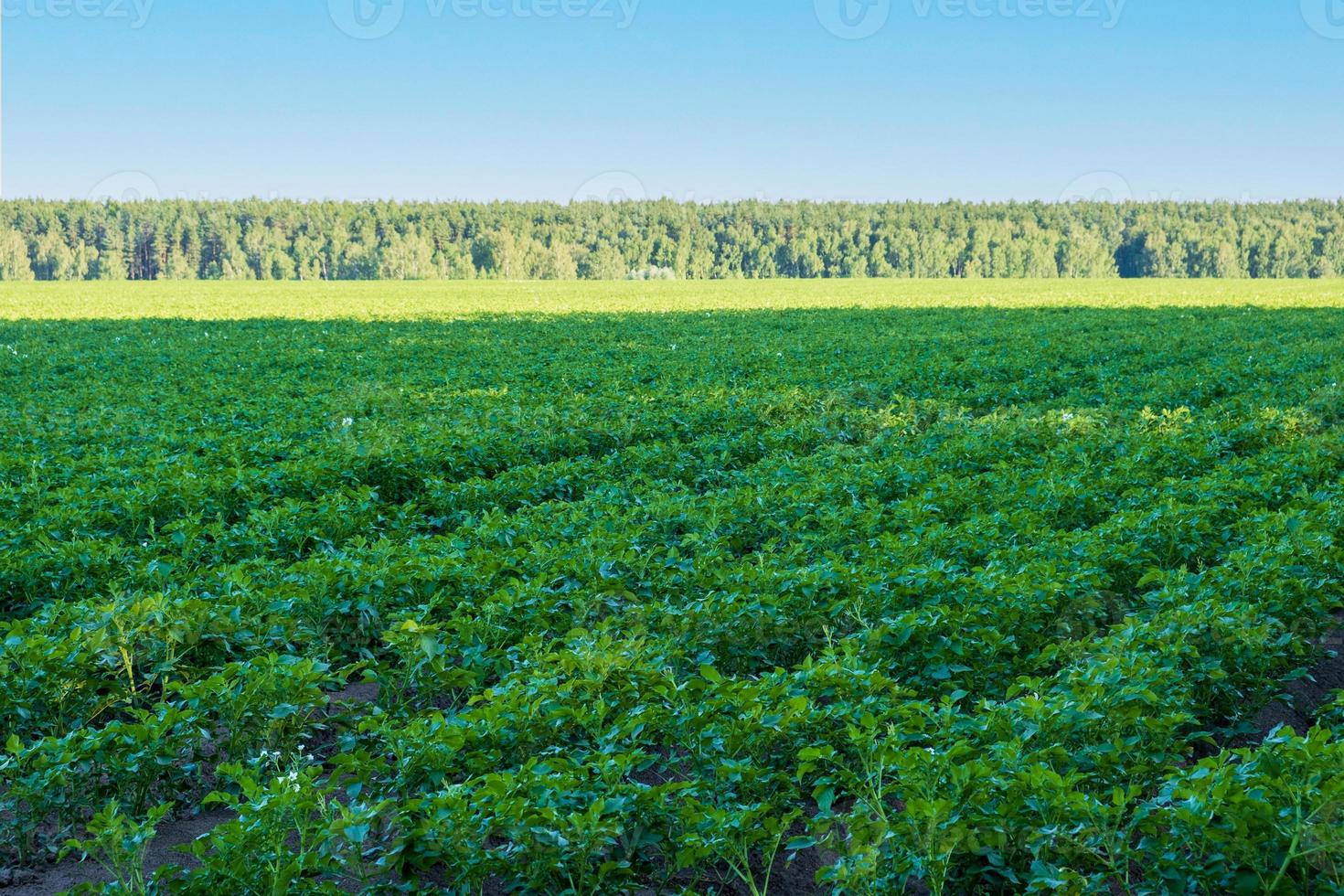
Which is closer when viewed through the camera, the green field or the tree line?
the green field

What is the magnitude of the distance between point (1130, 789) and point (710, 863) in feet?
5.30

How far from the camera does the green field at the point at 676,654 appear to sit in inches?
140

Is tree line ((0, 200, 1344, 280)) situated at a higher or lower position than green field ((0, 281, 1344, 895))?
higher

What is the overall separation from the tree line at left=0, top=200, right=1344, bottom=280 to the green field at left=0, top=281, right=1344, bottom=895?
395 ft

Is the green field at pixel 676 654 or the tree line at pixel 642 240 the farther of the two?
the tree line at pixel 642 240

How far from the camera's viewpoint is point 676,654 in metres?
5.33

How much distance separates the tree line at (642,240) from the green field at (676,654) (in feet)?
395

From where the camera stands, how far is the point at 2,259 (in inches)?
4914

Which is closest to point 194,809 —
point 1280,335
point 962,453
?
point 962,453

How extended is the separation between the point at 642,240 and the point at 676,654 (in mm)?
143225

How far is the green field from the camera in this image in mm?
3564

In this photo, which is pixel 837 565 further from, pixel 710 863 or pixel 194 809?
pixel 194 809

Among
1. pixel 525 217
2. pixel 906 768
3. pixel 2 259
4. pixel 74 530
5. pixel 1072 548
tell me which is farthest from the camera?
pixel 525 217

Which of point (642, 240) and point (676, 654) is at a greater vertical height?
point (642, 240)
